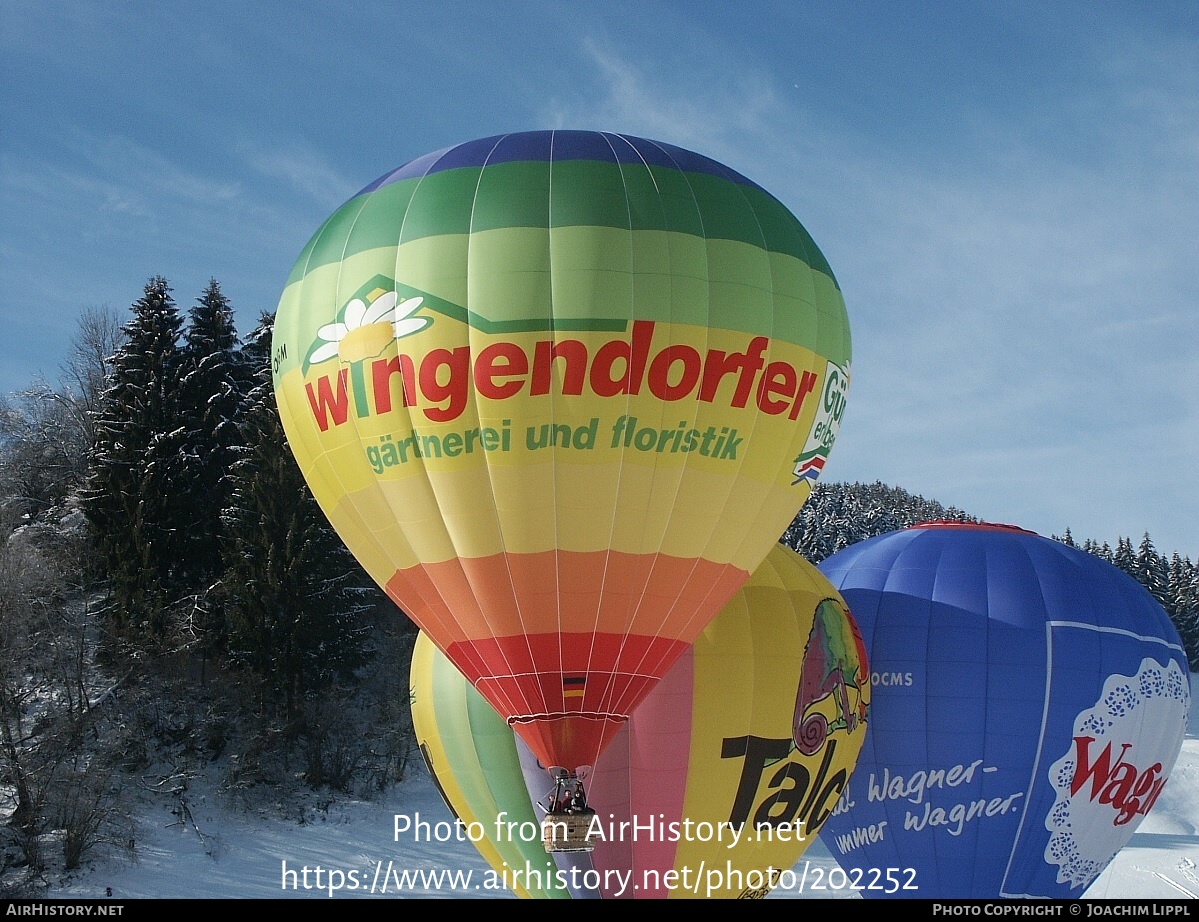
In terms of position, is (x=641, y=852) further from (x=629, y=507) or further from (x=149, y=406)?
(x=149, y=406)

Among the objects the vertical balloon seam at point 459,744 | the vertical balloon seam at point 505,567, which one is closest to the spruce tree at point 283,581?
the vertical balloon seam at point 459,744

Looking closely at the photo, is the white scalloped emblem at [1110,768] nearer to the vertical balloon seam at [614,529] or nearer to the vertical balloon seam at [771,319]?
the vertical balloon seam at [771,319]

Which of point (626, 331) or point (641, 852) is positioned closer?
point (626, 331)

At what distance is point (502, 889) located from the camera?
19500mm

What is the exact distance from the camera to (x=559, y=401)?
30.8 feet

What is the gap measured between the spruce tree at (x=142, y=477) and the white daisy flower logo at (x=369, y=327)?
1396cm

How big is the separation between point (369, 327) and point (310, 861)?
12473 mm

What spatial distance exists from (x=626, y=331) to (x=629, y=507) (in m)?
1.21

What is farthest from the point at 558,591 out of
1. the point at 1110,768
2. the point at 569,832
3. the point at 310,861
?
the point at 310,861

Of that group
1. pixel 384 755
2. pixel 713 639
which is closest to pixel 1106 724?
pixel 713 639

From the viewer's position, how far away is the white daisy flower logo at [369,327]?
958 cm

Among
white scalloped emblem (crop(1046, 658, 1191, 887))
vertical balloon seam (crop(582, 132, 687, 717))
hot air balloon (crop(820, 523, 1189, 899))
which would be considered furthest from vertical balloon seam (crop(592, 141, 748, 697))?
white scalloped emblem (crop(1046, 658, 1191, 887))

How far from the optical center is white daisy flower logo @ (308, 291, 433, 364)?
958cm

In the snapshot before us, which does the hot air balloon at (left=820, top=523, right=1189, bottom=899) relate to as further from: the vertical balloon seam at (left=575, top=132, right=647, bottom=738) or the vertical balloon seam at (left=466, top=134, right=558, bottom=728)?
the vertical balloon seam at (left=466, top=134, right=558, bottom=728)
